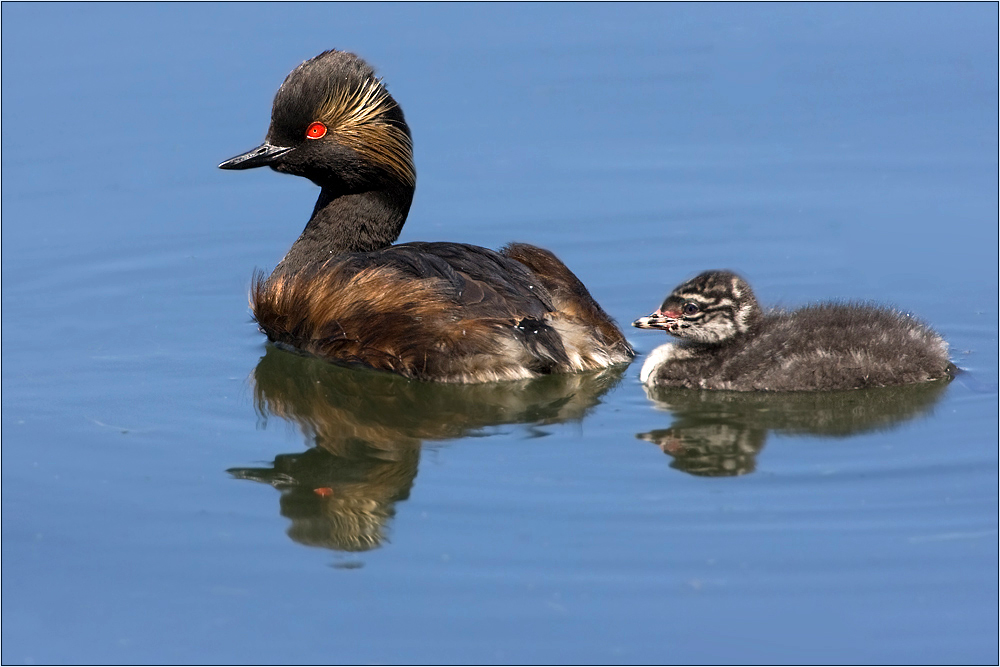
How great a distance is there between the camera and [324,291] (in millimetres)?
8586

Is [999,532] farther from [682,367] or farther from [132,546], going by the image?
[132,546]

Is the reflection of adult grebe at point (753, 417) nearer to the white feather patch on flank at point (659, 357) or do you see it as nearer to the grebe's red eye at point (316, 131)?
the white feather patch on flank at point (659, 357)

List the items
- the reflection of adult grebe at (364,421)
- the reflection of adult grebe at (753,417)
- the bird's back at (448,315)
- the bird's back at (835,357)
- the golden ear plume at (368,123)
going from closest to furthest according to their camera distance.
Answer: the reflection of adult grebe at (364,421) → the reflection of adult grebe at (753,417) → the bird's back at (835,357) → the bird's back at (448,315) → the golden ear plume at (368,123)

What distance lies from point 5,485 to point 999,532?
431 cm

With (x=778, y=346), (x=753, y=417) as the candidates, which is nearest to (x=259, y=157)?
(x=778, y=346)

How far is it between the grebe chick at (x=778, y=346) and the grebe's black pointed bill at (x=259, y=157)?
2.40 metres

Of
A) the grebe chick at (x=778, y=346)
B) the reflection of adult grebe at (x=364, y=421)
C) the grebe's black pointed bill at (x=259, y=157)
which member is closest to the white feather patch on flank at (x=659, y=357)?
the grebe chick at (x=778, y=346)

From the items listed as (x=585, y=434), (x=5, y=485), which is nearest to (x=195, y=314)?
(x=5, y=485)

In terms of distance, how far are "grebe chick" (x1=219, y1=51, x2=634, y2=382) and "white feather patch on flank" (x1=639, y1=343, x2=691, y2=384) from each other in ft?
0.80

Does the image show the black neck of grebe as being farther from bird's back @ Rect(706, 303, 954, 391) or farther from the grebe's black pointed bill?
bird's back @ Rect(706, 303, 954, 391)

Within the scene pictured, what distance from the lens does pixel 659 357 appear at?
26.9 ft

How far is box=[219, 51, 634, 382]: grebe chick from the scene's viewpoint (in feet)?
26.7

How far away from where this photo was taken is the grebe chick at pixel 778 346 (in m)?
7.89

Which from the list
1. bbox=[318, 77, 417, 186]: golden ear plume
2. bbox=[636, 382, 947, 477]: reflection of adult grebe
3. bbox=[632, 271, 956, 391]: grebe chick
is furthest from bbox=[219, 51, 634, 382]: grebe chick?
bbox=[636, 382, 947, 477]: reflection of adult grebe
